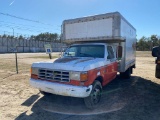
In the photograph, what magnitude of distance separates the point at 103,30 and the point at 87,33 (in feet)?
2.44

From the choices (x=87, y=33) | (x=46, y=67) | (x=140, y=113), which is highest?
(x=87, y=33)

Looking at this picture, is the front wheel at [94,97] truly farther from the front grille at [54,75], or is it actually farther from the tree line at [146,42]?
the tree line at [146,42]

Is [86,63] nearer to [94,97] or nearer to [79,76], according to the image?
[79,76]

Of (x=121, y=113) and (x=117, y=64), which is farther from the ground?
(x=117, y=64)

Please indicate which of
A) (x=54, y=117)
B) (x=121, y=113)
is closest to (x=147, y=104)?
(x=121, y=113)

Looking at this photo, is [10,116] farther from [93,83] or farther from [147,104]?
[147,104]

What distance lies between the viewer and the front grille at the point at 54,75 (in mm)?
5293

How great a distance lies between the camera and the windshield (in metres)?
6.69

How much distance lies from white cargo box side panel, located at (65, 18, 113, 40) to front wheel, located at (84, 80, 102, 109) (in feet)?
8.23

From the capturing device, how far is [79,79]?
5102 millimetres

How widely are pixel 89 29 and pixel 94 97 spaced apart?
128 inches

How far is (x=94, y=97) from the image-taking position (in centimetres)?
582

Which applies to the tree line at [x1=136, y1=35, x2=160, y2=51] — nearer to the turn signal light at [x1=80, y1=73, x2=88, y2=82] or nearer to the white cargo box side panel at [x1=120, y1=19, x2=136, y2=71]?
the white cargo box side panel at [x1=120, y1=19, x2=136, y2=71]

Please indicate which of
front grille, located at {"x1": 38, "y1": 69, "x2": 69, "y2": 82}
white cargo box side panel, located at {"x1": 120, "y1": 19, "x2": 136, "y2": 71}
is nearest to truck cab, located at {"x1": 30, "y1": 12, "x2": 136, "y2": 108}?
front grille, located at {"x1": 38, "y1": 69, "x2": 69, "y2": 82}
